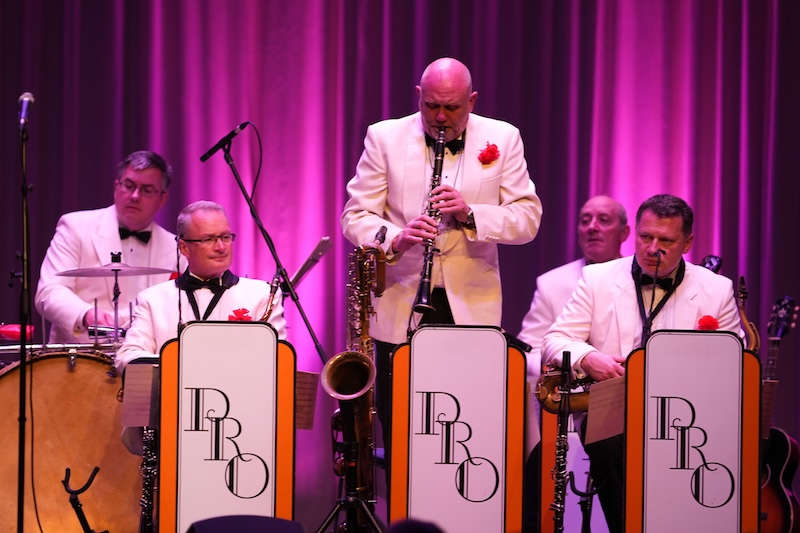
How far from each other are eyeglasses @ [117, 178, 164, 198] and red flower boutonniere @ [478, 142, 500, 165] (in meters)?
2.05

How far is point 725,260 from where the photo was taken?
6.38m

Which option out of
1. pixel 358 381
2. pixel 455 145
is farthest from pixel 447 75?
pixel 358 381

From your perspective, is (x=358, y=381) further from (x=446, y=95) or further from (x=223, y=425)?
(x=446, y=95)

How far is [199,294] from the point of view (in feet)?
15.5

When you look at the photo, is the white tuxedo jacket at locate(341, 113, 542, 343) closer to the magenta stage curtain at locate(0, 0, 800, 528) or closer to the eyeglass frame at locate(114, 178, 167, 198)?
the eyeglass frame at locate(114, 178, 167, 198)

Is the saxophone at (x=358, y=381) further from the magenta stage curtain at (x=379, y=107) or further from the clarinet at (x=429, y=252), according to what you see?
the magenta stage curtain at (x=379, y=107)

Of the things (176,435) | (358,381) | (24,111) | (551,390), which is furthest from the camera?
(551,390)

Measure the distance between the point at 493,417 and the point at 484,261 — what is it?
1017 millimetres

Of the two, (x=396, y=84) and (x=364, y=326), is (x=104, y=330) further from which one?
(x=396, y=84)

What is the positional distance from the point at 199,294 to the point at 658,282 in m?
2.03

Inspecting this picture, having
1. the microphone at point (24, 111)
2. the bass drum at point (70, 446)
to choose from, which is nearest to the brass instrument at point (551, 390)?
the bass drum at point (70, 446)

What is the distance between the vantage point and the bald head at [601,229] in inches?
230

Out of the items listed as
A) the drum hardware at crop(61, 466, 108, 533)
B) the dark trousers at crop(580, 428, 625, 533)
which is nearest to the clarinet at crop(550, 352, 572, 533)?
the dark trousers at crop(580, 428, 625, 533)

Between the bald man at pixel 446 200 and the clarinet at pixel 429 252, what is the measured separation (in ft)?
0.19
